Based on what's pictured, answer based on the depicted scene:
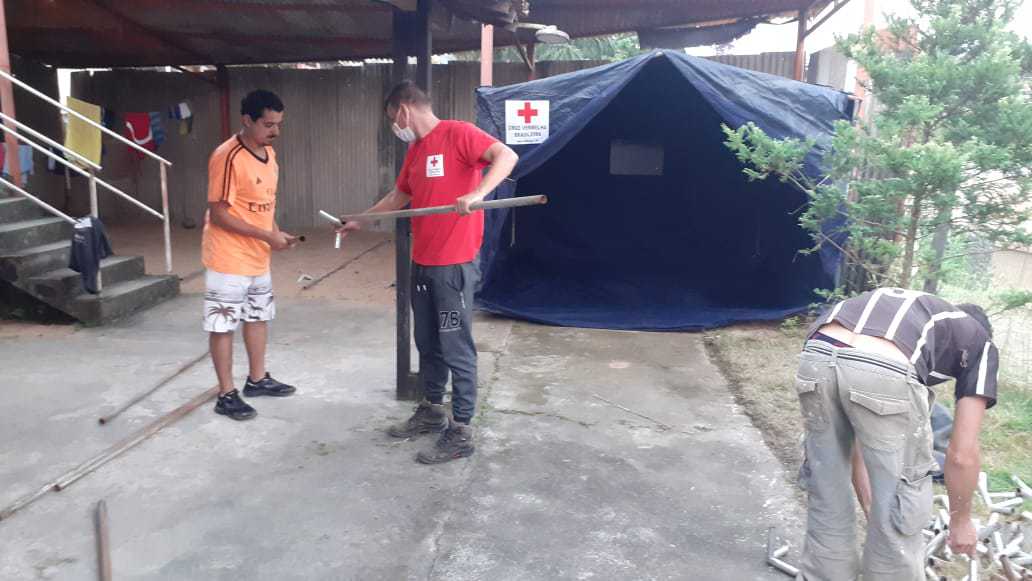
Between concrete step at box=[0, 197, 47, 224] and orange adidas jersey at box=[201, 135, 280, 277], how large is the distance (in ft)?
10.8

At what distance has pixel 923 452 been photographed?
7.20 ft

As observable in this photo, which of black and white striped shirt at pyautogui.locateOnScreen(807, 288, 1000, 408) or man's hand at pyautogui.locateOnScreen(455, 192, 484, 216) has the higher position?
man's hand at pyautogui.locateOnScreen(455, 192, 484, 216)

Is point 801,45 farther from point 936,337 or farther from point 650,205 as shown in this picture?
point 936,337

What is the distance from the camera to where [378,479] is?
3.30 m

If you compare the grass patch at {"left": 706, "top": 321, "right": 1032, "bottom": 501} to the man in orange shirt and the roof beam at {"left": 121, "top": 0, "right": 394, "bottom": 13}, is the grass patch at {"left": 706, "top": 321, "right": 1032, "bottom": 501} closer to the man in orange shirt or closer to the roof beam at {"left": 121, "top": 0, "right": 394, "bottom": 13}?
the man in orange shirt

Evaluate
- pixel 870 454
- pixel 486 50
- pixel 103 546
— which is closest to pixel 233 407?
pixel 103 546

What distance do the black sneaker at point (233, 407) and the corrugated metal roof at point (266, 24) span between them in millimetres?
4698

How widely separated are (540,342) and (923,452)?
11.8ft

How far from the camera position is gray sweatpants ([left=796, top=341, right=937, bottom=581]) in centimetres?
214

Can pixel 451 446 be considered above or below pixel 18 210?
below

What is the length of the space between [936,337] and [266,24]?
8.18 meters

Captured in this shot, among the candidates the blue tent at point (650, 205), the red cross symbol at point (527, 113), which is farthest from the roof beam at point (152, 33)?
the red cross symbol at point (527, 113)

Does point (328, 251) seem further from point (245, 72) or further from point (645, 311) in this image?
point (645, 311)

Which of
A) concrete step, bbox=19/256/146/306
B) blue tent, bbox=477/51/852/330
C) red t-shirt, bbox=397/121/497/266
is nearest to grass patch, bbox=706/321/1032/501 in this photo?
blue tent, bbox=477/51/852/330
